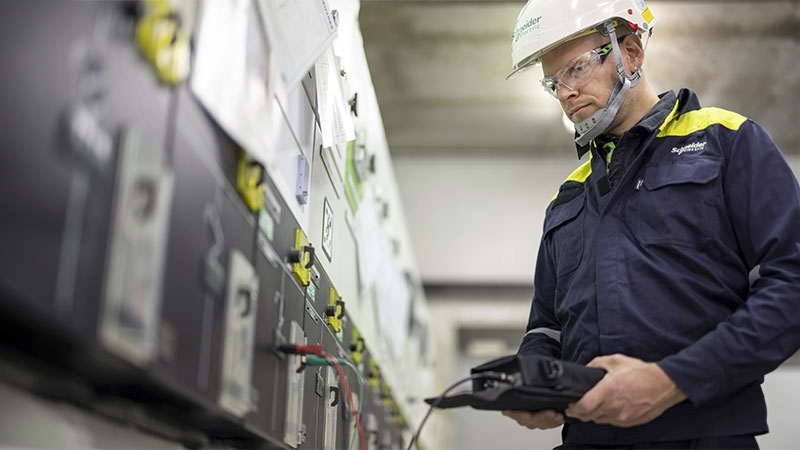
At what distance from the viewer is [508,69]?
4664mm

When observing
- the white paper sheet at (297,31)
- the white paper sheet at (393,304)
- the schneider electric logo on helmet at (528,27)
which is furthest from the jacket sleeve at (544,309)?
the white paper sheet at (393,304)

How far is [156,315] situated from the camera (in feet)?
2.77

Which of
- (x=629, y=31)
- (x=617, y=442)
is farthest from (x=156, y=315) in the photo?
(x=629, y=31)

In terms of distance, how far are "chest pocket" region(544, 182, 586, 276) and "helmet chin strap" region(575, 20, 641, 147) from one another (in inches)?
4.9

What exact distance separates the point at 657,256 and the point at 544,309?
Result: 372 mm

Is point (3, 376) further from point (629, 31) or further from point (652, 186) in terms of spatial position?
point (629, 31)

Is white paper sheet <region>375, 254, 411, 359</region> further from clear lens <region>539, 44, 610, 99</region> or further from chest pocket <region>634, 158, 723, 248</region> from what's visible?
chest pocket <region>634, 158, 723, 248</region>

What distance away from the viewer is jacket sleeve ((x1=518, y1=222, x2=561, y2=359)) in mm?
1724

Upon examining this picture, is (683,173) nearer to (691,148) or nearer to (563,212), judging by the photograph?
(691,148)

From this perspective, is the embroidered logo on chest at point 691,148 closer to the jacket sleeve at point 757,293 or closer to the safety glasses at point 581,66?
the jacket sleeve at point 757,293

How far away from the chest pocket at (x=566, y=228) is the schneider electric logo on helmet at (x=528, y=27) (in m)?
0.35

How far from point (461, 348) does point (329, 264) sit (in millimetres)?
4318

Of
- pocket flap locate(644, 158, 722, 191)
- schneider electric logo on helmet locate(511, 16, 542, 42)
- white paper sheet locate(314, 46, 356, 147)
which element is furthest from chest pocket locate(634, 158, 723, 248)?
white paper sheet locate(314, 46, 356, 147)

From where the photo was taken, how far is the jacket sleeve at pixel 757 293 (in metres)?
1.28
